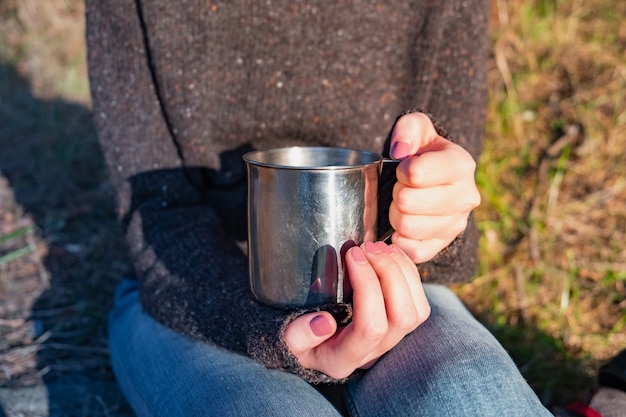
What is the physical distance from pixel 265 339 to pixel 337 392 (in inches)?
7.4

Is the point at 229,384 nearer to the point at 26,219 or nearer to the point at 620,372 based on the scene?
the point at 620,372

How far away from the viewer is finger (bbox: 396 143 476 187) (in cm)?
85

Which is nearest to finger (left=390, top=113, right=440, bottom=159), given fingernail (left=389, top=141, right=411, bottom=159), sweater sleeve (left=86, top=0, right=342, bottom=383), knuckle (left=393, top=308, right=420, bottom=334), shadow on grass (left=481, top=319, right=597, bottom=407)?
fingernail (left=389, top=141, right=411, bottom=159)

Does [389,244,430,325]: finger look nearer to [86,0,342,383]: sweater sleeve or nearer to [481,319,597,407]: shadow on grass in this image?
[86,0,342,383]: sweater sleeve

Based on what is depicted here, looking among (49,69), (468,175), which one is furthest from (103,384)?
(49,69)

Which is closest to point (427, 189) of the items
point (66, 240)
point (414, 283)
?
point (414, 283)

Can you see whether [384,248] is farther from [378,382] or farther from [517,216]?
[517,216]

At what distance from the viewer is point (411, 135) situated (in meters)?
0.94

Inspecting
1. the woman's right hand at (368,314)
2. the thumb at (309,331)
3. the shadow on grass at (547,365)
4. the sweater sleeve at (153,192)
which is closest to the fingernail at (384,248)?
the woman's right hand at (368,314)

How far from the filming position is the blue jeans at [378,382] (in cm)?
88

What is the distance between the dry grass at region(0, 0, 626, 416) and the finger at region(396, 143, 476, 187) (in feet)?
2.71

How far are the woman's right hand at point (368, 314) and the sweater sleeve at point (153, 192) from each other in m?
0.24

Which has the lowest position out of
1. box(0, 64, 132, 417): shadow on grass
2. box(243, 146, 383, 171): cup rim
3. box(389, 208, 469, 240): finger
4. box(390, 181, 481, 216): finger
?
box(0, 64, 132, 417): shadow on grass

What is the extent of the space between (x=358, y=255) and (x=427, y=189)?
14 cm
